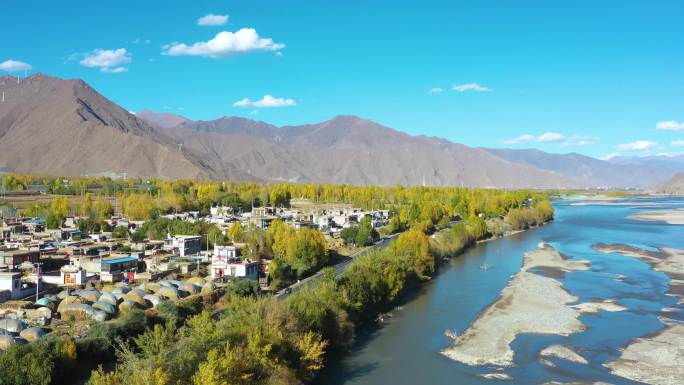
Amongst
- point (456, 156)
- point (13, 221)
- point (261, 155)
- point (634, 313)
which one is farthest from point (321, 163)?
point (634, 313)

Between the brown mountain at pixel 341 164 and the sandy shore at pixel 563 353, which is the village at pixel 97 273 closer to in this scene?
the sandy shore at pixel 563 353

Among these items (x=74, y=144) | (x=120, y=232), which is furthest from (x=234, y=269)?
(x=74, y=144)

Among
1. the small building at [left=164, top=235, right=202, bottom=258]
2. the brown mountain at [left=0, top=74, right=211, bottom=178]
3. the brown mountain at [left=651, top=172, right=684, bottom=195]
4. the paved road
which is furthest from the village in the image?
the brown mountain at [left=651, top=172, right=684, bottom=195]

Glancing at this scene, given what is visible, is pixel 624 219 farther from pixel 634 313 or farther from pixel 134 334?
pixel 134 334

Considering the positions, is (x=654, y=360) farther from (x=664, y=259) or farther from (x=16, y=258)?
(x=16, y=258)

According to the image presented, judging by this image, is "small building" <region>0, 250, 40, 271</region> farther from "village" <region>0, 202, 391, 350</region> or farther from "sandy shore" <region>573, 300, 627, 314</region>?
"sandy shore" <region>573, 300, 627, 314</region>

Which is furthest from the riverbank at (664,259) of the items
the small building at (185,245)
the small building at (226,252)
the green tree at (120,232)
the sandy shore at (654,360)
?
the green tree at (120,232)

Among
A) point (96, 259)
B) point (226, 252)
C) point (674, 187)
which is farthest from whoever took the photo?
point (674, 187)
